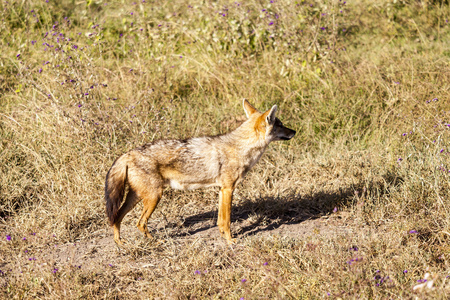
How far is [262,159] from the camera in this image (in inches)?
252

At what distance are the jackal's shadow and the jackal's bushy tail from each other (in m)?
0.87

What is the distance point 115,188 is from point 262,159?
8.33 ft

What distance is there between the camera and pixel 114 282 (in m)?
4.02

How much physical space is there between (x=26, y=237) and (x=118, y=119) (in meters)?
2.02

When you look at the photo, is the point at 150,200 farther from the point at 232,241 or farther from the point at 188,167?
the point at 232,241

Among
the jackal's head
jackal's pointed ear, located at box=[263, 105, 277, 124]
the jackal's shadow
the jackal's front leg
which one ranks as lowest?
the jackal's shadow

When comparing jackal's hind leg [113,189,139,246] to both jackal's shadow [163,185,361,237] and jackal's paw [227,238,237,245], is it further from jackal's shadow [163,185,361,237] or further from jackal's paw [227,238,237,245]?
jackal's paw [227,238,237,245]

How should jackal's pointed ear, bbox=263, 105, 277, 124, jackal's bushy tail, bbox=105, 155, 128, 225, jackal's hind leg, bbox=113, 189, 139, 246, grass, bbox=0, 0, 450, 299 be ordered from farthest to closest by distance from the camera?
1. jackal's pointed ear, bbox=263, 105, 277, 124
2. jackal's hind leg, bbox=113, 189, 139, 246
3. jackal's bushy tail, bbox=105, 155, 128, 225
4. grass, bbox=0, 0, 450, 299

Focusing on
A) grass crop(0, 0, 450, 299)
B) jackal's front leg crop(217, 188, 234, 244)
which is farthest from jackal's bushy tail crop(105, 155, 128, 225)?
jackal's front leg crop(217, 188, 234, 244)

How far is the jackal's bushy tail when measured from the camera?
14.6ft

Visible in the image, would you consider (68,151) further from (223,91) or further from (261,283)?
(261,283)

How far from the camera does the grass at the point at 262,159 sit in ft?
13.0

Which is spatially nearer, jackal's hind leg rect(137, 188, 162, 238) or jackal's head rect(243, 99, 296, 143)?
jackal's hind leg rect(137, 188, 162, 238)

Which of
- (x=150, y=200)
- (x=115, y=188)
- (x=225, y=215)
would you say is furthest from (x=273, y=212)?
(x=115, y=188)
